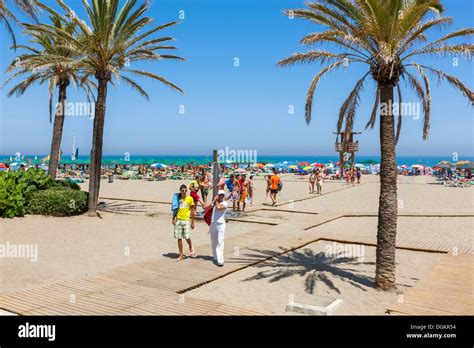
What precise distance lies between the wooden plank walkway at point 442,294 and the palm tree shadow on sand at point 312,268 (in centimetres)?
105

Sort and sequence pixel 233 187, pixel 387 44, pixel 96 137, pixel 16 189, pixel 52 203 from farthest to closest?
pixel 233 187 < pixel 96 137 < pixel 52 203 < pixel 16 189 < pixel 387 44

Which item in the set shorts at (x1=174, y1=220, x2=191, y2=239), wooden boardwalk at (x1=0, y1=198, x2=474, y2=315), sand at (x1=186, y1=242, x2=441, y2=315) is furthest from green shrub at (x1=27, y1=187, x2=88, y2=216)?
sand at (x1=186, y1=242, x2=441, y2=315)

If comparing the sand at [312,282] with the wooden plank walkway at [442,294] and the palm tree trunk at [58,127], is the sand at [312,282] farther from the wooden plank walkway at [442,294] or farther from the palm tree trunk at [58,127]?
the palm tree trunk at [58,127]

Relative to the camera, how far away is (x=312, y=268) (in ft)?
28.4

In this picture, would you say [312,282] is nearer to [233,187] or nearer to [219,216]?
[219,216]

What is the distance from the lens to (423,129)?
301 inches

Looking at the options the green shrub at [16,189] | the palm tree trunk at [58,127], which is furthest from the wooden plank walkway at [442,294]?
the palm tree trunk at [58,127]

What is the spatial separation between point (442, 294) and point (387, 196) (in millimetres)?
1829

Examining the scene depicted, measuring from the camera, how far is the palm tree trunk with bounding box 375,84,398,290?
7.07m

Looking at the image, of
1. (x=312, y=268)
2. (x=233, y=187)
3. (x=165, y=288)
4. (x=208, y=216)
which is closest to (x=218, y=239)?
(x=208, y=216)

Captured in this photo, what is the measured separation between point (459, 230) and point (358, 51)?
888cm

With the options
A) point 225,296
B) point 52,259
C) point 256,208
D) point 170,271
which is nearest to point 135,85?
point 256,208

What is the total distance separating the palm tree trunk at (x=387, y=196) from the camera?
23.2 feet

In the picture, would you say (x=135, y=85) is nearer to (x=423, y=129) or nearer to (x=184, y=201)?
(x=184, y=201)
